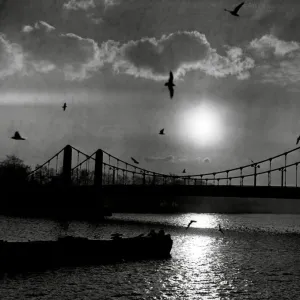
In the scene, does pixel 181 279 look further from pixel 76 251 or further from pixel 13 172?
pixel 13 172

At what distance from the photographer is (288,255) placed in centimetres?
4706

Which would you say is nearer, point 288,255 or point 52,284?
point 52,284

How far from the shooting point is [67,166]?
103062 mm

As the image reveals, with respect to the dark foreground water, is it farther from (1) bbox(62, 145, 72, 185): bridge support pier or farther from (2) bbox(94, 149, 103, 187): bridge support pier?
(1) bbox(62, 145, 72, 185): bridge support pier

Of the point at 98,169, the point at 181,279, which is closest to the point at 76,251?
the point at 181,279

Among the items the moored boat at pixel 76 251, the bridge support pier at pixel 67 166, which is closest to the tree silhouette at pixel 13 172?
the bridge support pier at pixel 67 166

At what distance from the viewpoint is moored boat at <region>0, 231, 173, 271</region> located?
121 ft

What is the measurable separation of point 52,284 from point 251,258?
20.4 metres

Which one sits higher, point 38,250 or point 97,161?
point 97,161

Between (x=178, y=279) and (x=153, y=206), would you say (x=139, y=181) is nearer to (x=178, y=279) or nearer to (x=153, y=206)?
(x=153, y=206)

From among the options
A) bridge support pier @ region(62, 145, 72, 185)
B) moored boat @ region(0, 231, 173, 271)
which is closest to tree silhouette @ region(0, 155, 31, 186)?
bridge support pier @ region(62, 145, 72, 185)

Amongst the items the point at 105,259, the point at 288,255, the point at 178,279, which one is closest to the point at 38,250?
the point at 105,259

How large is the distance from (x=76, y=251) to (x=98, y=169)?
56032 millimetres

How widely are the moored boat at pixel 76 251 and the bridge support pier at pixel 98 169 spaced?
47.1 meters
